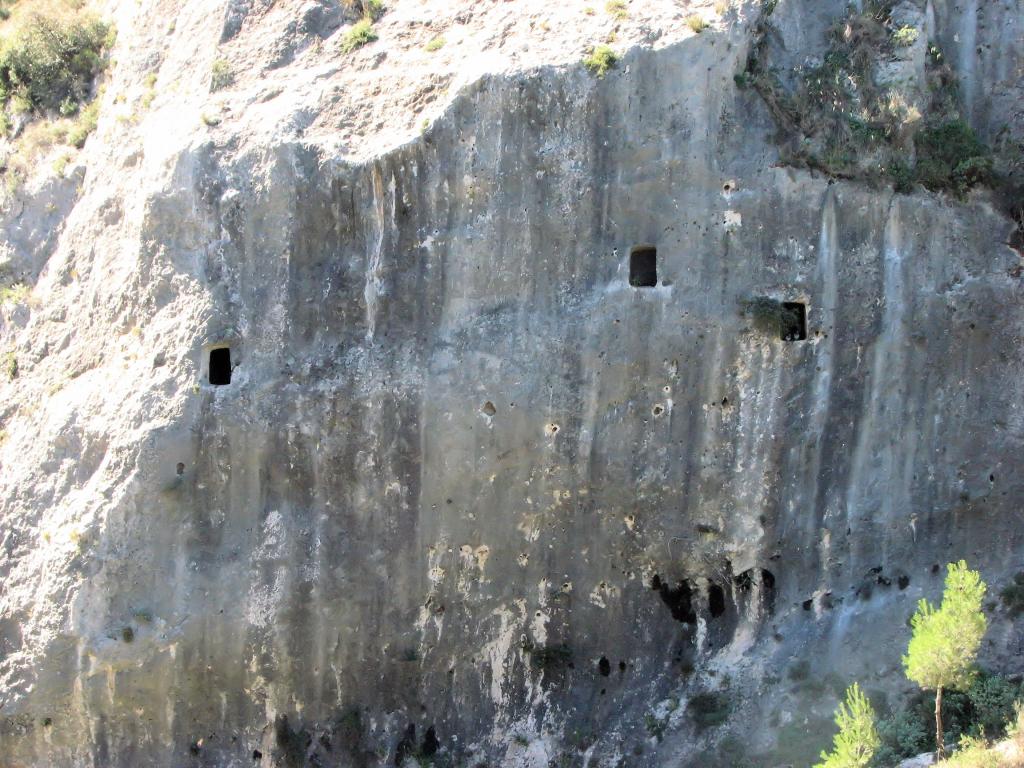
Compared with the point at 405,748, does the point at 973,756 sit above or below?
above

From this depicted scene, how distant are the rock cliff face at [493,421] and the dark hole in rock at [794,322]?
143mm

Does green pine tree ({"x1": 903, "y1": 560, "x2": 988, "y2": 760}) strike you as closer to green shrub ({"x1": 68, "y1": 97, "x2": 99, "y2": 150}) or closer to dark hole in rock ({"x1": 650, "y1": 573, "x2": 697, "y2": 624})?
dark hole in rock ({"x1": 650, "y1": 573, "x2": 697, "y2": 624})

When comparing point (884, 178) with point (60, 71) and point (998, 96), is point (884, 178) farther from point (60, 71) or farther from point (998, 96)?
point (60, 71)

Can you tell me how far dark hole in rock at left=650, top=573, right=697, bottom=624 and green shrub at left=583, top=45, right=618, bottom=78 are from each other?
253 inches

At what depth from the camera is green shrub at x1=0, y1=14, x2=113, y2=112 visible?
57.6ft

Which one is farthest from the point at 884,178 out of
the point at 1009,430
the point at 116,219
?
the point at 116,219

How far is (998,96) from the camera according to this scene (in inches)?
641

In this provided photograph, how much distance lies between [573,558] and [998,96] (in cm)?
821

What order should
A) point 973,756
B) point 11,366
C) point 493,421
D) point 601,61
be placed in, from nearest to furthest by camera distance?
point 973,756, point 601,61, point 493,421, point 11,366

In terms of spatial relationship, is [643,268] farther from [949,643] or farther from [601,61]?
[949,643]

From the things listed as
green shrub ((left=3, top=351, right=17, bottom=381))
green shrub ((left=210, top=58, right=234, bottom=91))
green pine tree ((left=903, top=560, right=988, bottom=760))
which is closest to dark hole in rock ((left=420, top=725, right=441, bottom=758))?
green pine tree ((left=903, top=560, right=988, bottom=760))

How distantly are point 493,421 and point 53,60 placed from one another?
8415 mm

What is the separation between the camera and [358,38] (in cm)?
1556

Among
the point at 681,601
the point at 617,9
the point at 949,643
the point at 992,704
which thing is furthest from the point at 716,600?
the point at 617,9
